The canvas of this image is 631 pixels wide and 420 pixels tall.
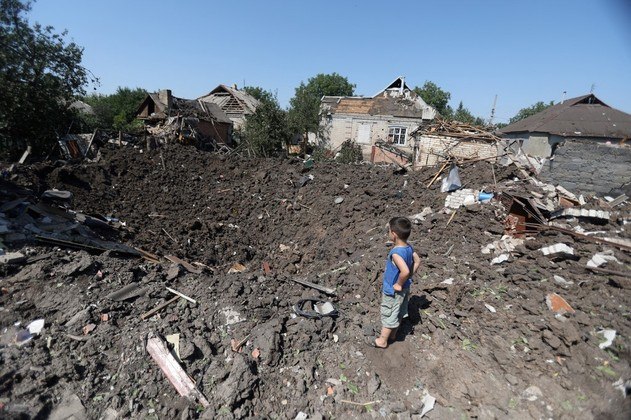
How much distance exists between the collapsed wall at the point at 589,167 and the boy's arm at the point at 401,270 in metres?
6.52

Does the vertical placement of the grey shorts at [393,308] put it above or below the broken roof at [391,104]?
below

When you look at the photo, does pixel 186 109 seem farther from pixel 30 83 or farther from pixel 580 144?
pixel 580 144

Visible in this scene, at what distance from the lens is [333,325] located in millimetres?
3609

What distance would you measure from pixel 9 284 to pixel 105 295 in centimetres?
119

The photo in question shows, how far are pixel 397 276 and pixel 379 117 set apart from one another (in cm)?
2068

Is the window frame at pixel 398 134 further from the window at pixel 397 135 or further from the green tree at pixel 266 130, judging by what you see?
the green tree at pixel 266 130

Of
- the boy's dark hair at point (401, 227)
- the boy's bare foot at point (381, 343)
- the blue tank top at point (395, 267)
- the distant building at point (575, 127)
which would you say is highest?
the distant building at point (575, 127)

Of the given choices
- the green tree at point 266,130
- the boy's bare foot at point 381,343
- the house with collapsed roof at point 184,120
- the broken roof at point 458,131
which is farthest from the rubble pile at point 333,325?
the green tree at point 266,130

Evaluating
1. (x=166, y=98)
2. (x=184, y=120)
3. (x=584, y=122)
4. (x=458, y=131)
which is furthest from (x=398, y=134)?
(x=166, y=98)

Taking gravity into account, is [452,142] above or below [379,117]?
below

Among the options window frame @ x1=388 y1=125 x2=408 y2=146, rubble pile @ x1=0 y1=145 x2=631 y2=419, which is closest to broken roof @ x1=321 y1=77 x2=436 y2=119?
window frame @ x1=388 y1=125 x2=408 y2=146

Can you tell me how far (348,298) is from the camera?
422 centimetres

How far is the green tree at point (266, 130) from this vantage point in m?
18.6

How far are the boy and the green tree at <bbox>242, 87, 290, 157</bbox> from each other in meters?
16.3
